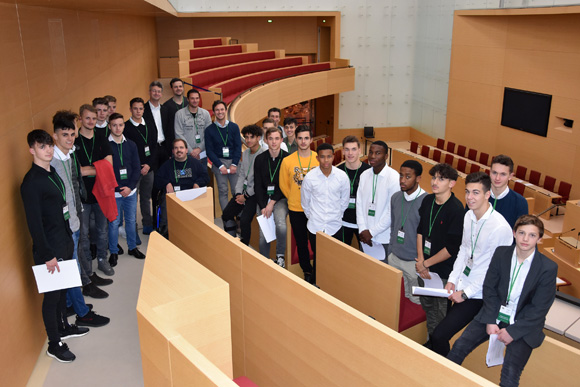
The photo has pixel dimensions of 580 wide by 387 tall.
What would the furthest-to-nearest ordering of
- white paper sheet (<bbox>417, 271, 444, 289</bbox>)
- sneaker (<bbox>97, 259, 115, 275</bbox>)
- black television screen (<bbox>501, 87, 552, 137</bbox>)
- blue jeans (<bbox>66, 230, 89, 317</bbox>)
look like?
1. black television screen (<bbox>501, 87, 552, 137</bbox>)
2. sneaker (<bbox>97, 259, 115, 275</bbox>)
3. blue jeans (<bbox>66, 230, 89, 317</bbox>)
4. white paper sheet (<bbox>417, 271, 444, 289</bbox>)

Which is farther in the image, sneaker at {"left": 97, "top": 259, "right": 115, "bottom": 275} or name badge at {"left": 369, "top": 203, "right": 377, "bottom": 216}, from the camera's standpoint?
sneaker at {"left": 97, "top": 259, "right": 115, "bottom": 275}

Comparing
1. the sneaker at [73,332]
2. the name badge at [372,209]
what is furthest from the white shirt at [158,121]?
the name badge at [372,209]

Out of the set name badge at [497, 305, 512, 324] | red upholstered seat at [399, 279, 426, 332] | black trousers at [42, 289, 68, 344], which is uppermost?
name badge at [497, 305, 512, 324]

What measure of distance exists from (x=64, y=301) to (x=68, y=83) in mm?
2619

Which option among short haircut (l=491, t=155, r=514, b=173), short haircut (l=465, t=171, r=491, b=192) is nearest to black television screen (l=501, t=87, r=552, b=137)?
short haircut (l=491, t=155, r=514, b=173)

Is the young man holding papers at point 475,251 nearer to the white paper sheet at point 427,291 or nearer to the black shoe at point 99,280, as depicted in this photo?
the white paper sheet at point 427,291

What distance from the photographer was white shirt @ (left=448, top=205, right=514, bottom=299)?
3441 millimetres

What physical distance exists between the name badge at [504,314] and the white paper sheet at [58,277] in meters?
2.93

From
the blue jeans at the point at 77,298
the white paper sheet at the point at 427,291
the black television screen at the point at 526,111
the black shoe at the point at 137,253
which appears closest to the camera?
the white paper sheet at the point at 427,291

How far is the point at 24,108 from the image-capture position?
3908 mm

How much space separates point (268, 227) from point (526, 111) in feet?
32.5

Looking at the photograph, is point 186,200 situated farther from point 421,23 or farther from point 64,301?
point 421,23

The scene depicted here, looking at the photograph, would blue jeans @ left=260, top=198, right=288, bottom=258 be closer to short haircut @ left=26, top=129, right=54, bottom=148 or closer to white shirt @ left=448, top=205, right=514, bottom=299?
white shirt @ left=448, top=205, right=514, bottom=299

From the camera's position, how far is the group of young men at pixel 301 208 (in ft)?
10.5
